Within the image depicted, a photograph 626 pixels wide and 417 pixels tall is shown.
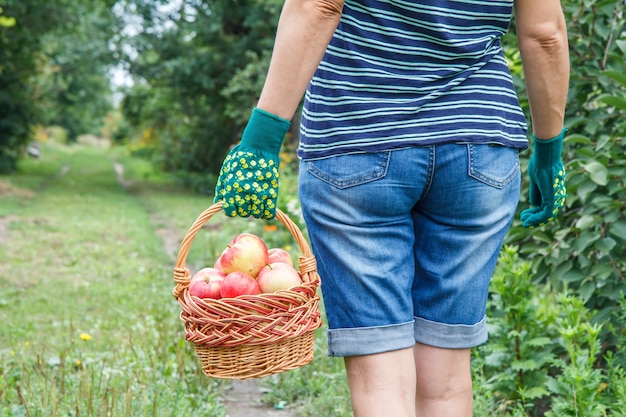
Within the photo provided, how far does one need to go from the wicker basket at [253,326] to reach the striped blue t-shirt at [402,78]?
0.34 m

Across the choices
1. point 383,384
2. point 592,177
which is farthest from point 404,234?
point 592,177

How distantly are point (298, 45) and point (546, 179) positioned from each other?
0.81 metres

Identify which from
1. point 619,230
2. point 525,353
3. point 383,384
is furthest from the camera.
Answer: point 525,353

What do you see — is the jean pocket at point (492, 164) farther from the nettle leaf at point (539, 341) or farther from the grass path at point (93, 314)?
the grass path at point (93, 314)

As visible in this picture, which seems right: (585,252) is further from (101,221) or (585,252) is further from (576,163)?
(101,221)

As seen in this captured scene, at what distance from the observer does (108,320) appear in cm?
482

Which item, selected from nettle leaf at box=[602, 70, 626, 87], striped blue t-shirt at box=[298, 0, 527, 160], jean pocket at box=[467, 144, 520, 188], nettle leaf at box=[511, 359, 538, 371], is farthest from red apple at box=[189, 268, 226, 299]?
nettle leaf at box=[602, 70, 626, 87]

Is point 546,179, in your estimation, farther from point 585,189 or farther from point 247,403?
point 247,403

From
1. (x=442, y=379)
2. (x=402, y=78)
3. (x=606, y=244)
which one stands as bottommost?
(x=606, y=244)

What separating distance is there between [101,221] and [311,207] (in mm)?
9542

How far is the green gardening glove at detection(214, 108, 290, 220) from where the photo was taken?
5.11 ft

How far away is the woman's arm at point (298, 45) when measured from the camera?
4.84 ft

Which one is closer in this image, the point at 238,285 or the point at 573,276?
the point at 238,285

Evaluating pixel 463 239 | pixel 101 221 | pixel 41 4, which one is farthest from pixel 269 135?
pixel 41 4
